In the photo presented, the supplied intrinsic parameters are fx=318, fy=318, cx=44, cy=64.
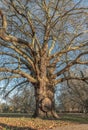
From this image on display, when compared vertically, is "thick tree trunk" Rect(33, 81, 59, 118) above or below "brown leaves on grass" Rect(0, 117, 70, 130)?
above

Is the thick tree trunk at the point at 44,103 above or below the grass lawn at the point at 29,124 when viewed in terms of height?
above

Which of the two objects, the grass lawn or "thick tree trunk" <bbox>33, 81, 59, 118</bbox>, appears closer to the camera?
the grass lawn

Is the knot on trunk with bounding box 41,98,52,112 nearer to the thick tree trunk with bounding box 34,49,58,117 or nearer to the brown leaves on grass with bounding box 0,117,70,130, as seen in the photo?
the thick tree trunk with bounding box 34,49,58,117

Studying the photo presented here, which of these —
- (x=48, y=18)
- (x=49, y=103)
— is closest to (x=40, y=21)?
(x=48, y=18)

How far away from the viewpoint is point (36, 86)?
83.1 feet

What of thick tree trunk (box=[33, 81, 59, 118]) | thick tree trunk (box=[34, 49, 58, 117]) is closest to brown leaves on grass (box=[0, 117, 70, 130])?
thick tree trunk (box=[33, 81, 59, 118])

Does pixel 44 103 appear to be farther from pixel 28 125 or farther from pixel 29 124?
pixel 28 125

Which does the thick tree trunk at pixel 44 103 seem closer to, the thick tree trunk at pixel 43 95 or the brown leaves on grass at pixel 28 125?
the thick tree trunk at pixel 43 95

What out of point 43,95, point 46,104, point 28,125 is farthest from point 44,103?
point 28,125

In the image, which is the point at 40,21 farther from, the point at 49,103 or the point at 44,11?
the point at 49,103

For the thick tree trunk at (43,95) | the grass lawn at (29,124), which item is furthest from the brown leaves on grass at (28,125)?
the thick tree trunk at (43,95)

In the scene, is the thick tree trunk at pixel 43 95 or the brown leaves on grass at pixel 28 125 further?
the thick tree trunk at pixel 43 95

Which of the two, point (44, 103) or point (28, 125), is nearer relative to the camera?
point (28, 125)

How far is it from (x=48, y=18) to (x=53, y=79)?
5132 millimetres
